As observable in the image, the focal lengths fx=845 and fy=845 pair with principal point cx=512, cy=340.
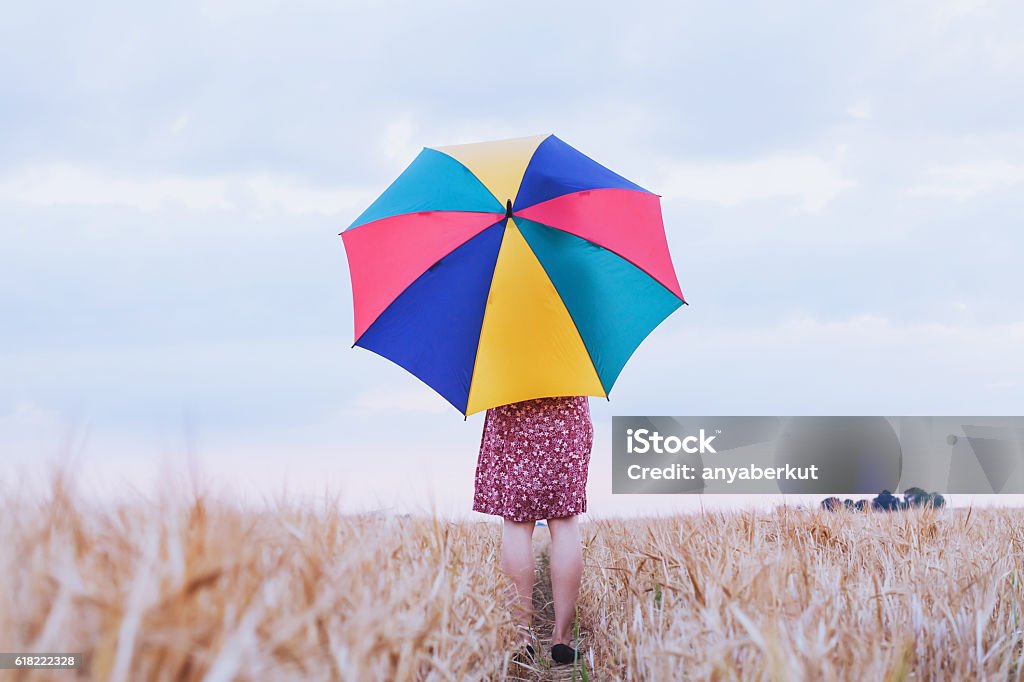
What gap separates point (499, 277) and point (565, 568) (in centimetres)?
138

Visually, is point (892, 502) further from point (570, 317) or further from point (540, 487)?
point (570, 317)

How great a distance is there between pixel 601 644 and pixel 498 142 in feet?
7.99

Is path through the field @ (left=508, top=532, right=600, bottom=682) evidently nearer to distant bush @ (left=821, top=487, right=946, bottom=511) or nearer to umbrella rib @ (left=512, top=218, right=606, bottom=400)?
umbrella rib @ (left=512, top=218, right=606, bottom=400)

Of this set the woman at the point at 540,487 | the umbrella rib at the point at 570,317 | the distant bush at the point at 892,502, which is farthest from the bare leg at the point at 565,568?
the distant bush at the point at 892,502

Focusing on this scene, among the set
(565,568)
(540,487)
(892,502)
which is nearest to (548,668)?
(565,568)

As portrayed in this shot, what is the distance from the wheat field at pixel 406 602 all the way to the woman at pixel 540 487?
19 cm

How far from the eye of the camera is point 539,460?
383 centimetres

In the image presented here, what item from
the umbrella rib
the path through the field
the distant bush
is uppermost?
the umbrella rib

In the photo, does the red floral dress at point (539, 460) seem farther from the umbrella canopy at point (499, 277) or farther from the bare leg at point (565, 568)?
the umbrella canopy at point (499, 277)

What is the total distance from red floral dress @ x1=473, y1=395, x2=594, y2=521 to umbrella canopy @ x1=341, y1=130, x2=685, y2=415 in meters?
0.24

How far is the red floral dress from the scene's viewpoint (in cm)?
384

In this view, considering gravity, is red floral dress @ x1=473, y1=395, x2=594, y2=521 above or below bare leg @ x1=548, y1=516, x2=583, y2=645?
above

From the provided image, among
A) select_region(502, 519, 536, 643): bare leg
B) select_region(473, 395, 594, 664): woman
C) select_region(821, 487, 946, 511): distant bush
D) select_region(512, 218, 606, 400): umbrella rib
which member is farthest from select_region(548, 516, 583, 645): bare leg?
select_region(821, 487, 946, 511): distant bush

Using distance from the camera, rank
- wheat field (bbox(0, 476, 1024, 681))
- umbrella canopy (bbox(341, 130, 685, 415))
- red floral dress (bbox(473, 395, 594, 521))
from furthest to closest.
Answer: red floral dress (bbox(473, 395, 594, 521)), umbrella canopy (bbox(341, 130, 685, 415)), wheat field (bbox(0, 476, 1024, 681))
